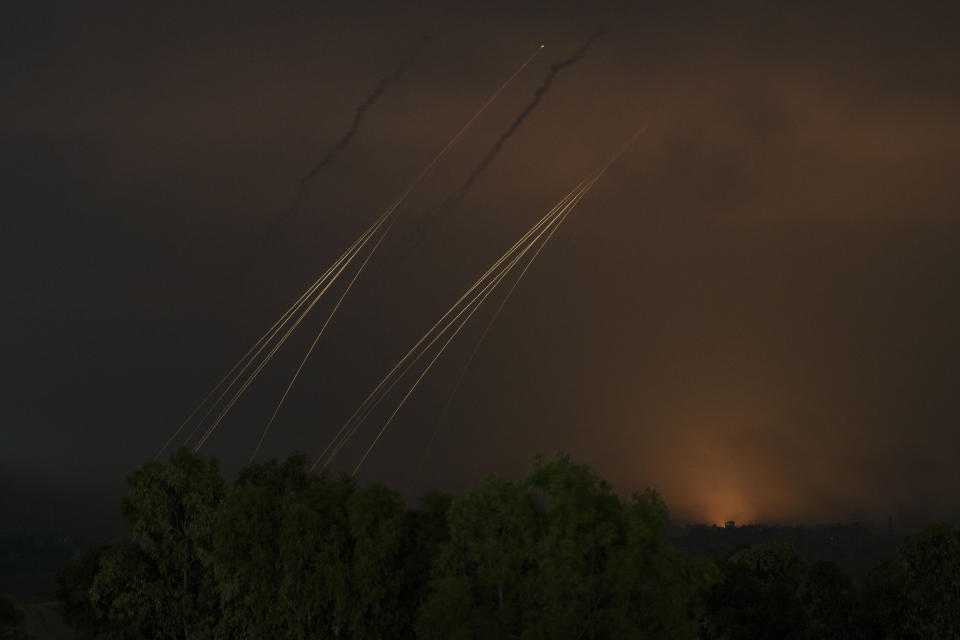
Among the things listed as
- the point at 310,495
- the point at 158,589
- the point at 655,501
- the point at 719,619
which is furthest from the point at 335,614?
the point at 719,619

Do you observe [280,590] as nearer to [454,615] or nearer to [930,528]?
[454,615]

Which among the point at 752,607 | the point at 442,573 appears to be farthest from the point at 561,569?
the point at 752,607

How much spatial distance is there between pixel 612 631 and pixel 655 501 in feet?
21.2

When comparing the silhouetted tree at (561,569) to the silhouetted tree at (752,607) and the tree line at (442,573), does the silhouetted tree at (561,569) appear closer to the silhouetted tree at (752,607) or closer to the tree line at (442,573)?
the tree line at (442,573)

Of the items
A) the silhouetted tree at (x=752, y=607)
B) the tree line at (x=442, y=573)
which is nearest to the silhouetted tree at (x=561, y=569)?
the tree line at (x=442, y=573)

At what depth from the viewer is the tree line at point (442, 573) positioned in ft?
166

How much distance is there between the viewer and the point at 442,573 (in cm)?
5475

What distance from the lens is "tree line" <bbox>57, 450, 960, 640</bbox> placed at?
50719 mm

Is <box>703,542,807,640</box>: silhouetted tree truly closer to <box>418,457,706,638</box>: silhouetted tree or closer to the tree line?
the tree line

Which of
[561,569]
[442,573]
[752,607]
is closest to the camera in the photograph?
[561,569]

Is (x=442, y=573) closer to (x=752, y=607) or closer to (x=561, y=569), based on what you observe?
(x=561, y=569)

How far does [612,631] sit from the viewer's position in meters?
49.2

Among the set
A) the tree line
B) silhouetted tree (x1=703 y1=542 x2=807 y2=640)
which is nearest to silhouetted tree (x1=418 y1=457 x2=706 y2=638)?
the tree line

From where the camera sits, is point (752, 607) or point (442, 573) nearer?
point (442, 573)
